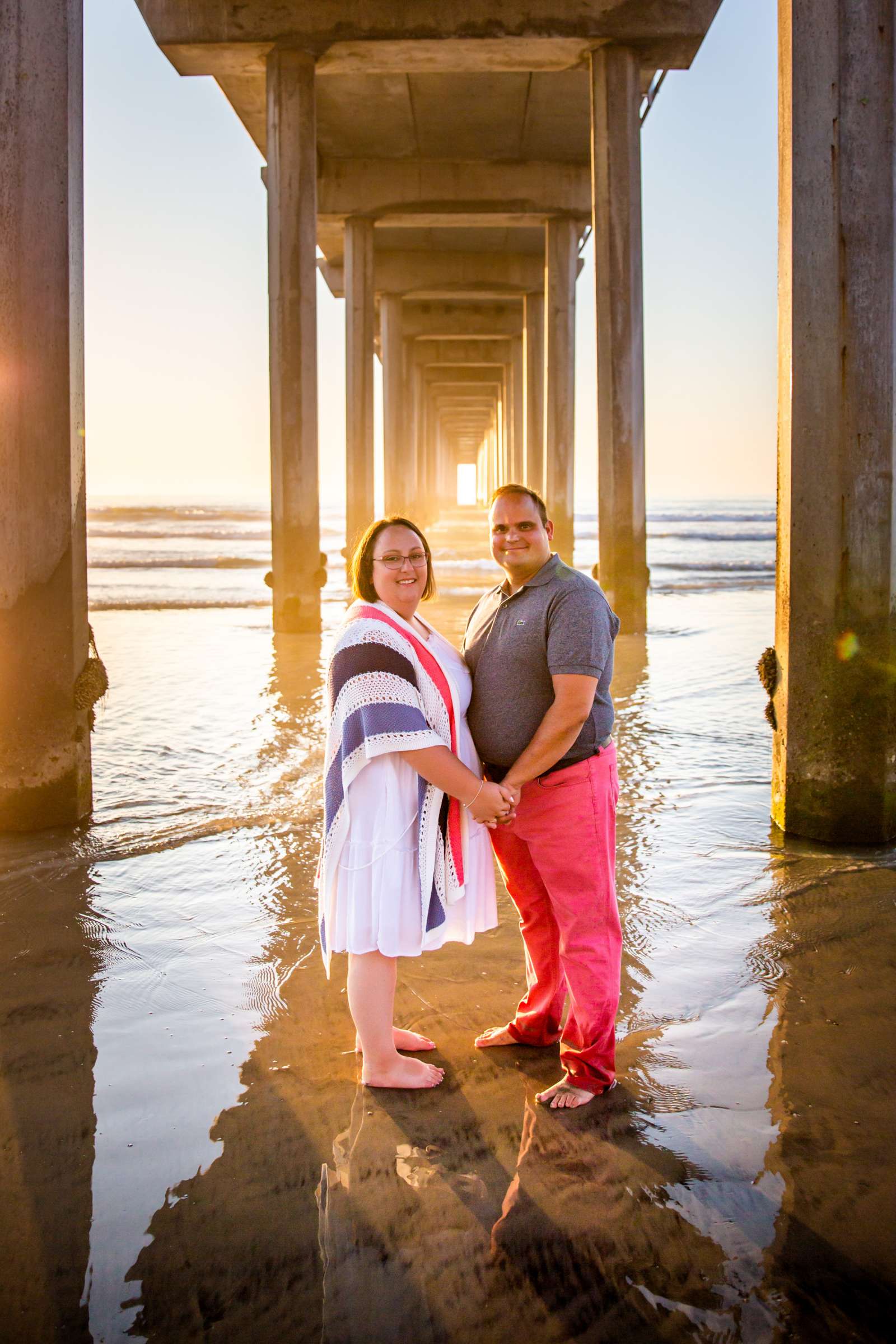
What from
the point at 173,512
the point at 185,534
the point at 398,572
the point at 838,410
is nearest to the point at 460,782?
the point at 398,572

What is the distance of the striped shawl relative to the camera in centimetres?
240

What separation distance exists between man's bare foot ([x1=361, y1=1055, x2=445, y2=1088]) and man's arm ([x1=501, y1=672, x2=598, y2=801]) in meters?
0.71

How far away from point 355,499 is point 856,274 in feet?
46.1

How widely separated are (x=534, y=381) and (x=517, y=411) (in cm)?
588

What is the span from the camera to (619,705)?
7.43 m

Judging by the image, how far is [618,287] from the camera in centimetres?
1060

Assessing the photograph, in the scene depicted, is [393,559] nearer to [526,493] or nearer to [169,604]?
[526,493]

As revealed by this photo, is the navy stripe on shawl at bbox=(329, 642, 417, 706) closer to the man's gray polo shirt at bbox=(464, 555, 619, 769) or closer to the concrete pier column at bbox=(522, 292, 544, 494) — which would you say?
the man's gray polo shirt at bbox=(464, 555, 619, 769)

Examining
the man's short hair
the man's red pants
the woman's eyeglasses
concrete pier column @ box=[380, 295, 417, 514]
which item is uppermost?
concrete pier column @ box=[380, 295, 417, 514]

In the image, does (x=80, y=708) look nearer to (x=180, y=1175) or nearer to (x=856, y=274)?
(x=180, y=1175)

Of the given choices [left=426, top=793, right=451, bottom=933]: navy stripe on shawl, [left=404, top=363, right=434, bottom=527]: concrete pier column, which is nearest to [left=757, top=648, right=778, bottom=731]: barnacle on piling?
[left=426, top=793, right=451, bottom=933]: navy stripe on shawl

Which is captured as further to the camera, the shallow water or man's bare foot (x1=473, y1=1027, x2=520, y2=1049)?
man's bare foot (x1=473, y1=1027, x2=520, y2=1049)

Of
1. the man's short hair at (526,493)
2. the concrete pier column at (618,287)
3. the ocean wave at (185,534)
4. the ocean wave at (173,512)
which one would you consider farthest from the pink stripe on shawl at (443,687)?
the ocean wave at (173,512)

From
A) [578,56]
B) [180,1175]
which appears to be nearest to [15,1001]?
[180,1175]
